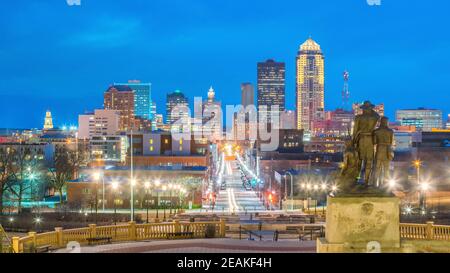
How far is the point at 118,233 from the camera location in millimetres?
29203

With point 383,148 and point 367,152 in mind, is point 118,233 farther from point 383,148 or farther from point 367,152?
point 383,148

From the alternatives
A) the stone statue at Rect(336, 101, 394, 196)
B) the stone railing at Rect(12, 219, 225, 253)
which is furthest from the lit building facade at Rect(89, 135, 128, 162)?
the stone statue at Rect(336, 101, 394, 196)

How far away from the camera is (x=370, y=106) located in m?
19.8

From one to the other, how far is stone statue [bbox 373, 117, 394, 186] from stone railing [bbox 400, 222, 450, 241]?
8294mm

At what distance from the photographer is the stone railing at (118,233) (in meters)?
26.5

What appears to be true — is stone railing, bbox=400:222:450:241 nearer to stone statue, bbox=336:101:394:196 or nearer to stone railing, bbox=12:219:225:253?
stone statue, bbox=336:101:394:196

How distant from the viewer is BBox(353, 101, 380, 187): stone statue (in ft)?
64.5

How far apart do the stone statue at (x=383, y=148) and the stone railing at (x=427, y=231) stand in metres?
8.29

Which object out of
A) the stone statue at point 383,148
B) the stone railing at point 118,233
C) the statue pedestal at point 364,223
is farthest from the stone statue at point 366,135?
the stone railing at point 118,233

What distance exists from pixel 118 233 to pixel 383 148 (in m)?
15.0

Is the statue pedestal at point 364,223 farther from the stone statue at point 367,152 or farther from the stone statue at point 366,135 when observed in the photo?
the stone statue at point 366,135

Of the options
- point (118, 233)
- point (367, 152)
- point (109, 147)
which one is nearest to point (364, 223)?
point (367, 152)
